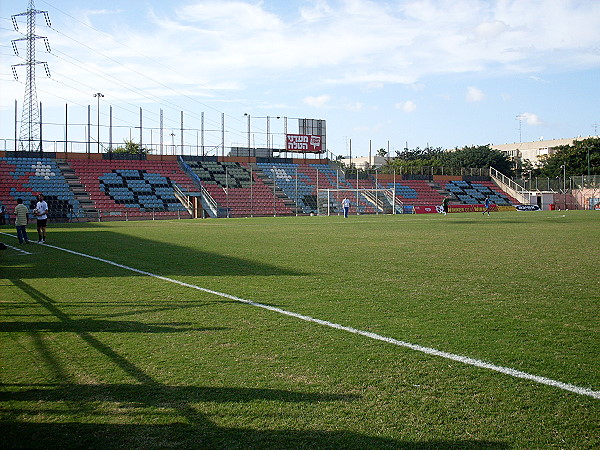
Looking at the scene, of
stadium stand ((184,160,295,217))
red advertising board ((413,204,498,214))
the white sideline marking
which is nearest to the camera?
the white sideline marking

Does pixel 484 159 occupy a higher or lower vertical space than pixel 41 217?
higher

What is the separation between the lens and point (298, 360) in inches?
200

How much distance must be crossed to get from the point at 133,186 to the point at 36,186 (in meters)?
7.64

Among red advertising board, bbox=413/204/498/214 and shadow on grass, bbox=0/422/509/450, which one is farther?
red advertising board, bbox=413/204/498/214

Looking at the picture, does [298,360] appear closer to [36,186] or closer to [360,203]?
[36,186]

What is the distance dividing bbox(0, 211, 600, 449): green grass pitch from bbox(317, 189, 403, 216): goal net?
42491 mm

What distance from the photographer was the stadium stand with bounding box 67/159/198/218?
45281 mm

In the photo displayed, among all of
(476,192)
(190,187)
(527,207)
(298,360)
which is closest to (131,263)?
(298,360)

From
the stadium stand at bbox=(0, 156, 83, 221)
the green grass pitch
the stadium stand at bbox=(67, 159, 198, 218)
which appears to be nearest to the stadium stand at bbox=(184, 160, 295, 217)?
the stadium stand at bbox=(67, 159, 198, 218)

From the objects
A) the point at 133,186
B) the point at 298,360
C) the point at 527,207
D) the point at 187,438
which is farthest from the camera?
the point at 527,207

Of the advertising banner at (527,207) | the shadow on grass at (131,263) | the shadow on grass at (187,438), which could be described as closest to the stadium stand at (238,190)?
the advertising banner at (527,207)

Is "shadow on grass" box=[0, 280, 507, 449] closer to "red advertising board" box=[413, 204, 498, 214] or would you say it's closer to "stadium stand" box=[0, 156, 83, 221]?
"stadium stand" box=[0, 156, 83, 221]

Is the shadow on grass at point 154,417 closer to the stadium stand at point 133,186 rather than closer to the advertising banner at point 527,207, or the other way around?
the stadium stand at point 133,186

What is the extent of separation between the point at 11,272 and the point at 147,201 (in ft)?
118
